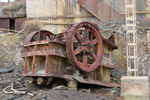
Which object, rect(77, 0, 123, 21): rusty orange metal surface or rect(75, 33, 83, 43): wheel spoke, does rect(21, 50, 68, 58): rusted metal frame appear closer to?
rect(75, 33, 83, 43): wheel spoke

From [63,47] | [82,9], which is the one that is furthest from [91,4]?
[63,47]

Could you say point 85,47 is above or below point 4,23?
below

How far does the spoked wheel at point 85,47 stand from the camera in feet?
23.2

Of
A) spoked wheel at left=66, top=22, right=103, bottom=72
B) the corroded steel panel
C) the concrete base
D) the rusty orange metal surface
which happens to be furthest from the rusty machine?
the corroded steel panel

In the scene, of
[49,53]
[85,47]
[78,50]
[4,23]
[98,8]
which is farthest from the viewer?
[4,23]

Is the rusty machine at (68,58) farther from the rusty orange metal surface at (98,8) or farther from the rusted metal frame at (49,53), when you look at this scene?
the rusty orange metal surface at (98,8)

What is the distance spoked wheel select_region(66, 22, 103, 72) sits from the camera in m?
7.08

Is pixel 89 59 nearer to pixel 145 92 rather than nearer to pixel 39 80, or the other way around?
pixel 39 80

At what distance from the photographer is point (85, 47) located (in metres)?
7.60

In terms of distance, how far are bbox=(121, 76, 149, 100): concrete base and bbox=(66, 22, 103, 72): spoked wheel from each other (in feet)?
5.64

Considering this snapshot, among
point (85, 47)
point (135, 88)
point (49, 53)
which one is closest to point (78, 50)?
point (85, 47)

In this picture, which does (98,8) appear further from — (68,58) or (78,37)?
(68,58)

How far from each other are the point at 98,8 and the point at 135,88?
9866 millimetres

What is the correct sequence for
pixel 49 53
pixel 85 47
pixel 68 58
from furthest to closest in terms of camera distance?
pixel 85 47
pixel 68 58
pixel 49 53
